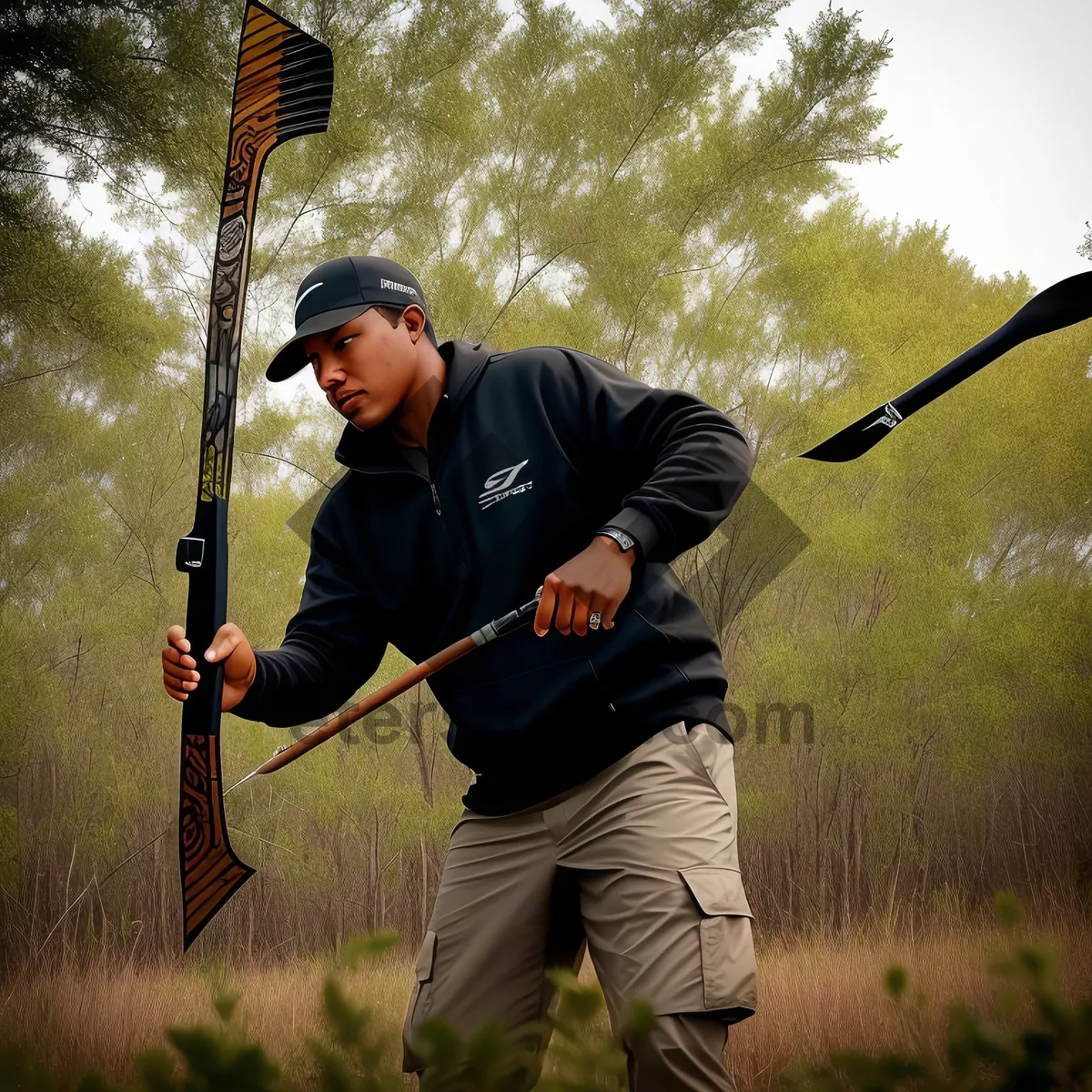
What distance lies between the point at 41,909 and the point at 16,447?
207 centimetres

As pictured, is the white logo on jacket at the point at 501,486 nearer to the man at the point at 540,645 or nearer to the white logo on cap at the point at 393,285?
the man at the point at 540,645

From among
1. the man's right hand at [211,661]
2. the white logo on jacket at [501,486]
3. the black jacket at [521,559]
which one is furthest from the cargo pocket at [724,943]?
the man's right hand at [211,661]

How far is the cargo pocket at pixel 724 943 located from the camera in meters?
1.45

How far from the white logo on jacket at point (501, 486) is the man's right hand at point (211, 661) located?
43 cm

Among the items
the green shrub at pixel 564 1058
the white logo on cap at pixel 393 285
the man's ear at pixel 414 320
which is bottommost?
the green shrub at pixel 564 1058

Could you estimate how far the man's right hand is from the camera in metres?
1.62

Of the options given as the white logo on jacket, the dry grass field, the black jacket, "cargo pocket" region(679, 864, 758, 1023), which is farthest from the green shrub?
the dry grass field

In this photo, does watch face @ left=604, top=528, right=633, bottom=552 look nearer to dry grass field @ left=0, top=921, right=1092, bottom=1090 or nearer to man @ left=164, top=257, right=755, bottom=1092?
man @ left=164, top=257, right=755, bottom=1092

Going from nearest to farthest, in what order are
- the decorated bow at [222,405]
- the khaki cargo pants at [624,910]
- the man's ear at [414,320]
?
1. the khaki cargo pants at [624,910]
2. the decorated bow at [222,405]
3. the man's ear at [414,320]

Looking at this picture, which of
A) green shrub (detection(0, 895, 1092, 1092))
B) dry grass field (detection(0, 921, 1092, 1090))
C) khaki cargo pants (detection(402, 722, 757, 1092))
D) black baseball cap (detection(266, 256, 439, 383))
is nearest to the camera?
green shrub (detection(0, 895, 1092, 1092))

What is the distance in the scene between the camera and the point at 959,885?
5.27 m

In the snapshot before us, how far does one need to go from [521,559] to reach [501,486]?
12cm

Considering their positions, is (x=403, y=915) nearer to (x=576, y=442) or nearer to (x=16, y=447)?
(x=16, y=447)

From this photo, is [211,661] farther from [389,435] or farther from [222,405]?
[389,435]
